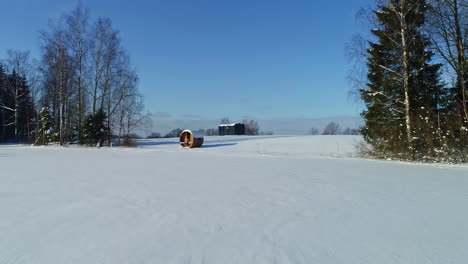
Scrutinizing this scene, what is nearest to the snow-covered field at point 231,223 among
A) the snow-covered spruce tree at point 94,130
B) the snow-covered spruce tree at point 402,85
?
the snow-covered spruce tree at point 402,85

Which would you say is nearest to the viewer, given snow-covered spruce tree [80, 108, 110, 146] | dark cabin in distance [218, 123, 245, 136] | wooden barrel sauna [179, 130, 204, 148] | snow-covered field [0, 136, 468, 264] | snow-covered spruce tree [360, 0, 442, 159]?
snow-covered field [0, 136, 468, 264]

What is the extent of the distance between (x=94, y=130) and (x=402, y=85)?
816 inches

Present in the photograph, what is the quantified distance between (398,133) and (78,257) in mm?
12105

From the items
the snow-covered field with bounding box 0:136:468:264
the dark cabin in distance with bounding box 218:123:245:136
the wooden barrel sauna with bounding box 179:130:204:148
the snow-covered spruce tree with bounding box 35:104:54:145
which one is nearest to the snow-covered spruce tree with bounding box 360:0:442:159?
the snow-covered field with bounding box 0:136:468:264

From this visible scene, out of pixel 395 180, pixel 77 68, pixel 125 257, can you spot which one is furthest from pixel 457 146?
pixel 77 68

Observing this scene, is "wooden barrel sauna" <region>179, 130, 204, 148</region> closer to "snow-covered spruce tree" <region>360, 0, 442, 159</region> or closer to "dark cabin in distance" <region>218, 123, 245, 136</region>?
"snow-covered spruce tree" <region>360, 0, 442, 159</region>

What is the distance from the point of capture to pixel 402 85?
10242 millimetres

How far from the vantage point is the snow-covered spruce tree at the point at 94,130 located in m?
19.0

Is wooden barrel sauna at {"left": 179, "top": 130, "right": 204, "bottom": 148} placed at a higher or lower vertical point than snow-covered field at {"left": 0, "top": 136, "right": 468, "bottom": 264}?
higher

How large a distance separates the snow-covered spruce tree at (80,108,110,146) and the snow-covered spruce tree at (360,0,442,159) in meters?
19.0

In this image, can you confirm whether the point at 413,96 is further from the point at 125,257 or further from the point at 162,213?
the point at 125,257

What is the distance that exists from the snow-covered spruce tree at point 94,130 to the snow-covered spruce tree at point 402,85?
62.3 feet

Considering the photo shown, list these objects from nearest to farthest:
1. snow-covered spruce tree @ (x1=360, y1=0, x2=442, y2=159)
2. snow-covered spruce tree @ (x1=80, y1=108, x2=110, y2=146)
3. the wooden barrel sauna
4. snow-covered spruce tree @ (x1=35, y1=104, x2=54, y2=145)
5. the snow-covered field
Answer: the snow-covered field, snow-covered spruce tree @ (x1=360, y1=0, x2=442, y2=159), snow-covered spruce tree @ (x1=80, y1=108, x2=110, y2=146), the wooden barrel sauna, snow-covered spruce tree @ (x1=35, y1=104, x2=54, y2=145)

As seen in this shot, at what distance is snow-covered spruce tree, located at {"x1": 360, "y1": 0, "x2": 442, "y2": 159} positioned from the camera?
9.91 metres
